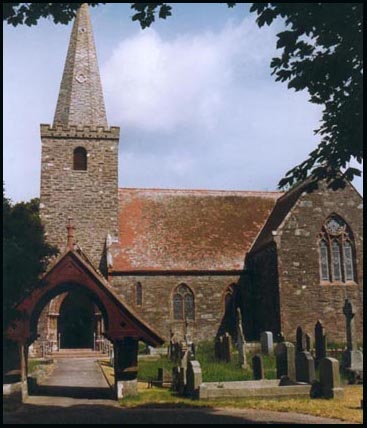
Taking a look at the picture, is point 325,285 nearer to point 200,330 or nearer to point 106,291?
point 200,330

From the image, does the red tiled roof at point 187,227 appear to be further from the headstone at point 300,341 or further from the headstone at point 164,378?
the headstone at point 164,378

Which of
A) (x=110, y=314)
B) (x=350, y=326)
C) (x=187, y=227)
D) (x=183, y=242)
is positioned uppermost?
(x=187, y=227)

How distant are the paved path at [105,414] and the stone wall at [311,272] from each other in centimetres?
1408

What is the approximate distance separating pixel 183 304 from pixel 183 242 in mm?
3541

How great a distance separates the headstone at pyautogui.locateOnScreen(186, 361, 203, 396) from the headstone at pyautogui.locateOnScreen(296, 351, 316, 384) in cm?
321

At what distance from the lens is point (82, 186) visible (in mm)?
31703

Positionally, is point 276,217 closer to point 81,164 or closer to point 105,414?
point 81,164

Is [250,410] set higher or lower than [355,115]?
lower

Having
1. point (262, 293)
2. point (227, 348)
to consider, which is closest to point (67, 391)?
point (227, 348)

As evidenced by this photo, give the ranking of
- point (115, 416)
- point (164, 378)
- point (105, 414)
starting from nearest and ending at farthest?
point (115, 416) < point (105, 414) < point (164, 378)

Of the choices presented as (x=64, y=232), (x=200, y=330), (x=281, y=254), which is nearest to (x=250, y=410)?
(x=281, y=254)

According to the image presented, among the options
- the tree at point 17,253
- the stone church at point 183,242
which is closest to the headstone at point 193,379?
the tree at point 17,253

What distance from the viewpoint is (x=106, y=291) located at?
45.2 feet

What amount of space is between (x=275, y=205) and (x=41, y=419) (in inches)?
1006
